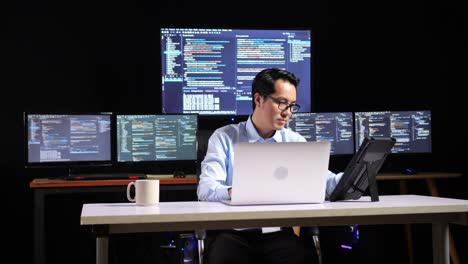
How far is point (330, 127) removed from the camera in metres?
5.37

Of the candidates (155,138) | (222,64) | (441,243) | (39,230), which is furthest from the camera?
(222,64)

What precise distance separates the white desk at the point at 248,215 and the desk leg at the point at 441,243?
46mm

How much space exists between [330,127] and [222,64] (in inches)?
41.0

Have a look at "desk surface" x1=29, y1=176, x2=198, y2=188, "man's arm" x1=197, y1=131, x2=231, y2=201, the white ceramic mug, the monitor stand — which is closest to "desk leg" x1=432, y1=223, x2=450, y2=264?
the monitor stand

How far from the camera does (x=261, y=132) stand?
3.16 meters

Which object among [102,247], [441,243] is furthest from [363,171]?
[102,247]

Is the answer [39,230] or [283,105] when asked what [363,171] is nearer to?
[283,105]

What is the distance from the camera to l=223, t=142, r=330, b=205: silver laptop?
2248 millimetres

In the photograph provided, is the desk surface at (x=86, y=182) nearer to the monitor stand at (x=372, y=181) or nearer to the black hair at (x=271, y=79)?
the black hair at (x=271, y=79)

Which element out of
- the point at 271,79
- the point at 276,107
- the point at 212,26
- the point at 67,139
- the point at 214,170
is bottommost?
the point at 214,170

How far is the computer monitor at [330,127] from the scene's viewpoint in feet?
17.6

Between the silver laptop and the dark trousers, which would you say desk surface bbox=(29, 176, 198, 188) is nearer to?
the dark trousers

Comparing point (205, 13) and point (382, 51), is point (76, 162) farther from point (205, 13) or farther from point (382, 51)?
point (382, 51)

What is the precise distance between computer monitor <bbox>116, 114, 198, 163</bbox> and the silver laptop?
2716 mm
